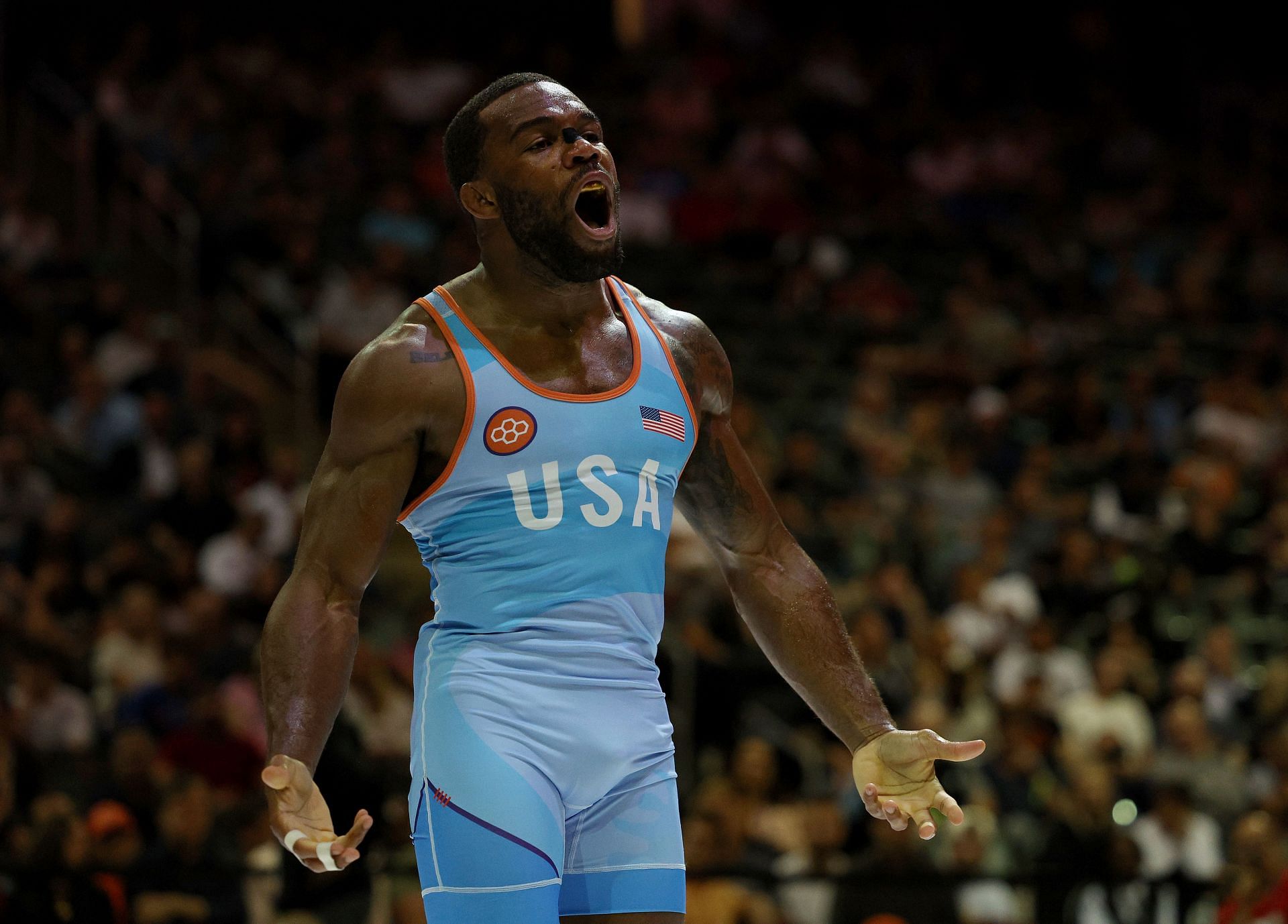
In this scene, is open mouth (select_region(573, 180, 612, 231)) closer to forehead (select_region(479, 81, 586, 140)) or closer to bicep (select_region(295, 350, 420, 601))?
forehead (select_region(479, 81, 586, 140))

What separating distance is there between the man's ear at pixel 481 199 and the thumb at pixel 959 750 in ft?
4.82

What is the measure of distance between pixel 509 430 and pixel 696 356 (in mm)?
588

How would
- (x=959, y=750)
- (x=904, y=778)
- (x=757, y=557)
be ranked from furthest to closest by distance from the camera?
(x=757, y=557), (x=904, y=778), (x=959, y=750)

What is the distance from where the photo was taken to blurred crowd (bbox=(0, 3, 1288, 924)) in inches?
324

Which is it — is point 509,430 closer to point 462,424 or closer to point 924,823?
point 462,424

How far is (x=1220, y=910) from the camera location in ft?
23.5

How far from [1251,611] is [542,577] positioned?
9321mm

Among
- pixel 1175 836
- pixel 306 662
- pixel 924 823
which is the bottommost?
pixel 1175 836

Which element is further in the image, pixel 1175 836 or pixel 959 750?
pixel 1175 836

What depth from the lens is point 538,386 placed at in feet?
11.8

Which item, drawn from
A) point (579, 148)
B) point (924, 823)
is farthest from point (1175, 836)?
point (579, 148)

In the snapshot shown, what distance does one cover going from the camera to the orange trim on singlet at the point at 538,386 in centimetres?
358

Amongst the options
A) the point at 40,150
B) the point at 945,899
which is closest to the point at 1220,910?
the point at 945,899

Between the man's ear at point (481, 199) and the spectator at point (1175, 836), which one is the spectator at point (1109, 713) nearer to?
the spectator at point (1175, 836)
